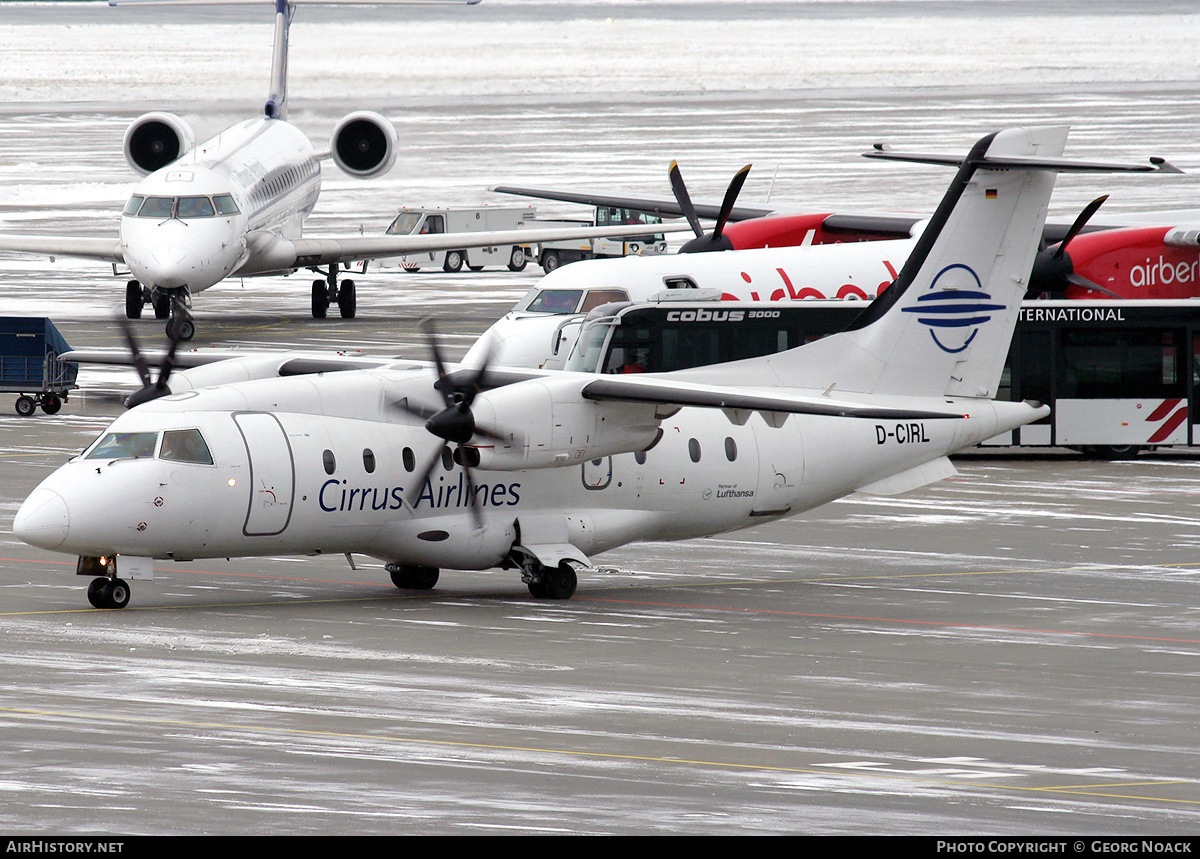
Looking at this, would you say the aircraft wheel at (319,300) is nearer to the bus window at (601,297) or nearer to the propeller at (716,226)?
the propeller at (716,226)

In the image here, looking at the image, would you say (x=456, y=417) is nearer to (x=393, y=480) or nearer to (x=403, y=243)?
(x=393, y=480)

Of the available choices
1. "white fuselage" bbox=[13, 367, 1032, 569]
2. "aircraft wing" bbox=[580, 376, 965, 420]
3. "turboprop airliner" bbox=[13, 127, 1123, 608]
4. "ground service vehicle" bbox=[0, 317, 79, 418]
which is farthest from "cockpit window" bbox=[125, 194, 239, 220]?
"aircraft wing" bbox=[580, 376, 965, 420]

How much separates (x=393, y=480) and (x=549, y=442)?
176 cm

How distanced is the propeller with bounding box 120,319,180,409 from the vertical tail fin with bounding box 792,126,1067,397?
7845mm

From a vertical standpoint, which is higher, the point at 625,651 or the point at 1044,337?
the point at 1044,337

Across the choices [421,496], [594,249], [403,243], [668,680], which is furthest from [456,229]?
[668,680]

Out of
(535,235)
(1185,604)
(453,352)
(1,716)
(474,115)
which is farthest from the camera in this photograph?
(474,115)

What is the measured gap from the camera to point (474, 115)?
125 meters

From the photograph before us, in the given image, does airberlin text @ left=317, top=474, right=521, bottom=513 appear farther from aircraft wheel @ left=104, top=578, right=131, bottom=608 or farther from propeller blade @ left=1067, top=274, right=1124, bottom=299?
propeller blade @ left=1067, top=274, right=1124, bottom=299

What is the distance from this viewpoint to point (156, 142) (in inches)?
2105

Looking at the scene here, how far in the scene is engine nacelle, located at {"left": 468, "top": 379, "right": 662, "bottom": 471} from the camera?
19891mm

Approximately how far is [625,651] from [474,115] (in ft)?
359
